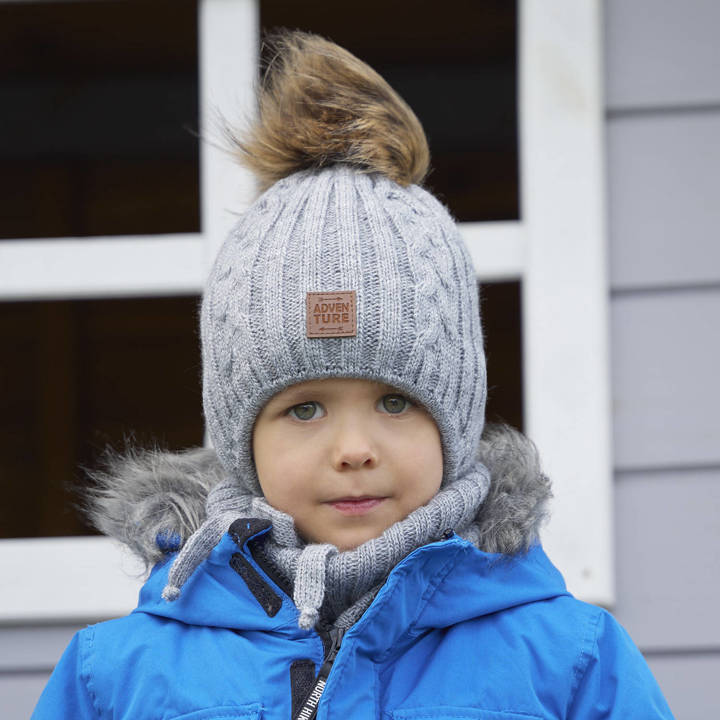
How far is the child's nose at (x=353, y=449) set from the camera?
122cm

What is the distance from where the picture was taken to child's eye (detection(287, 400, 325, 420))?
1.30 m

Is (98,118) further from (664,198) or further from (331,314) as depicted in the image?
(331,314)

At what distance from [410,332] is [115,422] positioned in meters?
3.94

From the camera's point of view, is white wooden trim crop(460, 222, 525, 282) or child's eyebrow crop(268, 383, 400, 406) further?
white wooden trim crop(460, 222, 525, 282)

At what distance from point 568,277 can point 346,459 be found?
2.90ft

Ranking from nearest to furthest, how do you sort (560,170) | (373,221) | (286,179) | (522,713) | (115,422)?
(522,713) < (373,221) < (286,179) < (560,170) < (115,422)

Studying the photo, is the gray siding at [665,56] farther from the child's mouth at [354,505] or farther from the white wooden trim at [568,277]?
the child's mouth at [354,505]

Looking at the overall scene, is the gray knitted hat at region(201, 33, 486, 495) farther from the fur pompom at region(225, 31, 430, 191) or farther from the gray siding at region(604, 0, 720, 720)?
the gray siding at region(604, 0, 720, 720)

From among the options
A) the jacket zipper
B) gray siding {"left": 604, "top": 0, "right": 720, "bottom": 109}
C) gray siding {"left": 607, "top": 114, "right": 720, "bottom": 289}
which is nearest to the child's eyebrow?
the jacket zipper

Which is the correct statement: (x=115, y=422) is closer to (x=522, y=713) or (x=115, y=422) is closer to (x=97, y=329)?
(x=97, y=329)

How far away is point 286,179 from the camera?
1.45 meters

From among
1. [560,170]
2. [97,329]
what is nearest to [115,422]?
[97,329]

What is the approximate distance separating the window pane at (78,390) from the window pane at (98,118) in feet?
1.43

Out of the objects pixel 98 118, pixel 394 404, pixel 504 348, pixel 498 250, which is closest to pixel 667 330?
pixel 498 250
